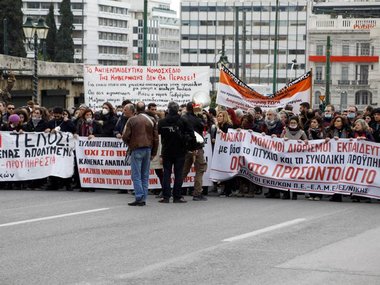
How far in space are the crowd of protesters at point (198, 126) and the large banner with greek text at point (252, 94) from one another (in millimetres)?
1467

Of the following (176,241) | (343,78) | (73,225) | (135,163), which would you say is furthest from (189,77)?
(343,78)

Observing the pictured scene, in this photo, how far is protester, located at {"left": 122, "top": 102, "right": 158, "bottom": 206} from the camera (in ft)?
59.3

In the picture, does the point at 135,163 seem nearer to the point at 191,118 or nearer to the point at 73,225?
the point at 191,118

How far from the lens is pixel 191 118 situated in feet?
63.4

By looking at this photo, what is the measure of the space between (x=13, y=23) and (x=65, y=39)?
1618 inches

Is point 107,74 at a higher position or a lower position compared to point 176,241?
higher

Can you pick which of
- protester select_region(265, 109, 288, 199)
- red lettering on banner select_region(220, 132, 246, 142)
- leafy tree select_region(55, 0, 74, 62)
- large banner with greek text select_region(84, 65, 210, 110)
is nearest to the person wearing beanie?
large banner with greek text select_region(84, 65, 210, 110)

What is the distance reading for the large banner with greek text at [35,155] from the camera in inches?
854

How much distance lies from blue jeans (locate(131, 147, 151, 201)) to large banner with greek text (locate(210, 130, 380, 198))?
3.02 meters

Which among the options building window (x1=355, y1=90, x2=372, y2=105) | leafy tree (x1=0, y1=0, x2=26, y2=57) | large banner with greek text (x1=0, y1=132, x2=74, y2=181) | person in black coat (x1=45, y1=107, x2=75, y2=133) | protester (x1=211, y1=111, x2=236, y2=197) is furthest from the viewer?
building window (x1=355, y1=90, x2=372, y2=105)

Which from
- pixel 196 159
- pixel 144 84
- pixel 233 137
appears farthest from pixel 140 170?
pixel 144 84

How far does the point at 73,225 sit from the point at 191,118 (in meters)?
5.08

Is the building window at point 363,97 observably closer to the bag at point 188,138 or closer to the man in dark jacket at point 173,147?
the bag at point 188,138

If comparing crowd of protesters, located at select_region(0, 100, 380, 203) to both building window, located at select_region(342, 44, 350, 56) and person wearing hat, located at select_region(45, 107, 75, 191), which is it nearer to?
person wearing hat, located at select_region(45, 107, 75, 191)
